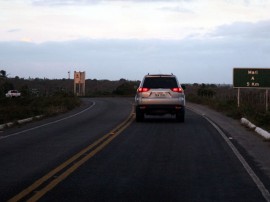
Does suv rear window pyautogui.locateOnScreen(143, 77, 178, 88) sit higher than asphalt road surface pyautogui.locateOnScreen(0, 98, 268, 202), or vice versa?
suv rear window pyautogui.locateOnScreen(143, 77, 178, 88)

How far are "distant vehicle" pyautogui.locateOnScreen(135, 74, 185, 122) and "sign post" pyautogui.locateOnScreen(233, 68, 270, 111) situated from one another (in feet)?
34.0

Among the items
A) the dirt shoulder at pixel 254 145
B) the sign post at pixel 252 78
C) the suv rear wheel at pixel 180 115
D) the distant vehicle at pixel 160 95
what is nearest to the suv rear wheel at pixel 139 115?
the distant vehicle at pixel 160 95

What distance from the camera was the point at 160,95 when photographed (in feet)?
78.8

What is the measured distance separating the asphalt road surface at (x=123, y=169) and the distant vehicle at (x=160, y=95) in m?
5.68

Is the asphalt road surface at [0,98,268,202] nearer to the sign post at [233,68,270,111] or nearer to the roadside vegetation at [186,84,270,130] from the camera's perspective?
the roadside vegetation at [186,84,270,130]

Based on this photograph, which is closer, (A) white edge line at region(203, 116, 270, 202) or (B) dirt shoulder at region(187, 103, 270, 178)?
(A) white edge line at region(203, 116, 270, 202)

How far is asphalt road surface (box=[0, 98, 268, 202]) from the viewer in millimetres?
8672

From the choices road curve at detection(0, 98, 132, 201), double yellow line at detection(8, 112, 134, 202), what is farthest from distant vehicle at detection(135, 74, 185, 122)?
double yellow line at detection(8, 112, 134, 202)

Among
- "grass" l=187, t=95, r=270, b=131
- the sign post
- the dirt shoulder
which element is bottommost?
the dirt shoulder

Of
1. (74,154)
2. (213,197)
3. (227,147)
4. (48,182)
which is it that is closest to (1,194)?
(48,182)

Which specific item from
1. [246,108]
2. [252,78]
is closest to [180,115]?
[246,108]

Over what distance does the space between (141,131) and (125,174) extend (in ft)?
31.5

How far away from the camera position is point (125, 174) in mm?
10477

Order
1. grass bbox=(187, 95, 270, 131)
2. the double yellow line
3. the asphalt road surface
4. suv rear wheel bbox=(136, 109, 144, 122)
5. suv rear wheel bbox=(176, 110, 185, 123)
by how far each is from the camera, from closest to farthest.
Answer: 1. the double yellow line
2. the asphalt road surface
3. grass bbox=(187, 95, 270, 131)
4. suv rear wheel bbox=(176, 110, 185, 123)
5. suv rear wheel bbox=(136, 109, 144, 122)
